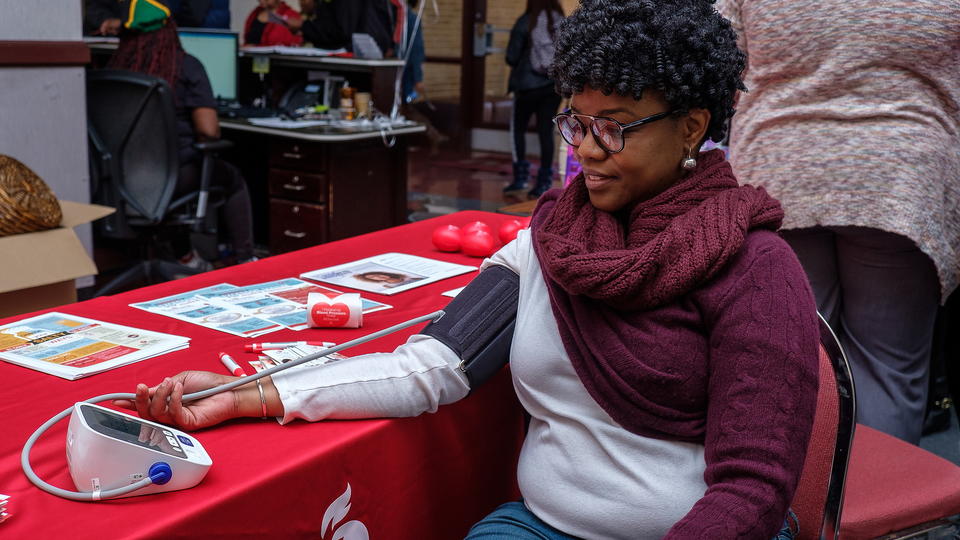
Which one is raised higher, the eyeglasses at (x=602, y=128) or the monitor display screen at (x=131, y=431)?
the eyeglasses at (x=602, y=128)

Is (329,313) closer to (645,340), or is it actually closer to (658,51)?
(645,340)

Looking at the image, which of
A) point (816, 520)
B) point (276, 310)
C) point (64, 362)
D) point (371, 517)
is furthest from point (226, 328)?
point (816, 520)

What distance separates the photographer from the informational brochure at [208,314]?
5.05 ft

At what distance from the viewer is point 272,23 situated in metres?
6.17

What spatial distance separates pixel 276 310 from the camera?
5.42 feet

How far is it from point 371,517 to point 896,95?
1478 millimetres

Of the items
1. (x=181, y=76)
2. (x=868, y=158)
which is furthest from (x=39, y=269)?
(x=181, y=76)

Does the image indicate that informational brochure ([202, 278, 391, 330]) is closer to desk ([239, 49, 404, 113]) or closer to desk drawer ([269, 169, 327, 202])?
desk drawer ([269, 169, 327, 202])

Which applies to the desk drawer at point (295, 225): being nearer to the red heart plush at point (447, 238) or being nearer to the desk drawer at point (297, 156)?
the desk drawer at point (297, 156)

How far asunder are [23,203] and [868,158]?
6.64ft

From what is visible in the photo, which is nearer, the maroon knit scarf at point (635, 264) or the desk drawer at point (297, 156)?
the maroon knit scarf at point (635, 264)

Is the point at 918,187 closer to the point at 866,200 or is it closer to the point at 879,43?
the point at 866,200

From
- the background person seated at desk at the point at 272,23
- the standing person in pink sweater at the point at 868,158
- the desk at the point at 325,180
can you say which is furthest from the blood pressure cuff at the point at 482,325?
the background person seated at desk at the point at 272,23

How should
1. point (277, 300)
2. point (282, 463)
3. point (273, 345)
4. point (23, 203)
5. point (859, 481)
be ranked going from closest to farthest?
1. point (282, 463)
2. point (273, 345)
3. point (859, 481)
4. point (277, 300)
5. point (23, 203)
